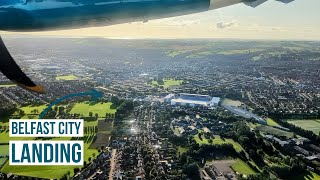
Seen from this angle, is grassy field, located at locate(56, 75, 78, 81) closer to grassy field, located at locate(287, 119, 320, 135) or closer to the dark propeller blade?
grassy field, located at locate(287, 119, 320, 135)

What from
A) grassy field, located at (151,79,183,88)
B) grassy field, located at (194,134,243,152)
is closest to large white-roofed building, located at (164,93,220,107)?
grassy field, located at (151,79,183,88)

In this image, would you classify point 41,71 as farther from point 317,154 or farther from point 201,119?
point 317,154

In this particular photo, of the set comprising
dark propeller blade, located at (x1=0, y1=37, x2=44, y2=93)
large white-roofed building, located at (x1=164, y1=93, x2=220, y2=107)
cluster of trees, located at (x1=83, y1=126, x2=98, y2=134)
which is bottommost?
large white-roofed building, located at (x1=164, y1=93, x2=220, y2=107)

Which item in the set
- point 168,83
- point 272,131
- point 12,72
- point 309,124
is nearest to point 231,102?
point 309,124

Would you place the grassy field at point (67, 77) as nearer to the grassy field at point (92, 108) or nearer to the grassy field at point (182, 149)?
the grassy field at point (92, 108)

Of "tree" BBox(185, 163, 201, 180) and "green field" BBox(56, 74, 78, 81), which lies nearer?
"tree" BBox(185, 163, 201, 180)

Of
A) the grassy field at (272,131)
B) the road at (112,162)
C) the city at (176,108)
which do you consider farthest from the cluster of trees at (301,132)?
the road at (112,162)
